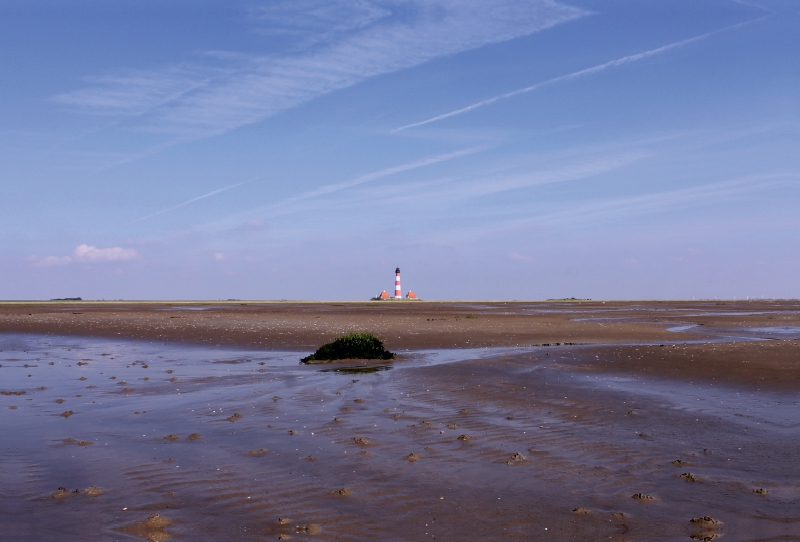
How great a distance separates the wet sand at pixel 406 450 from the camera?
261 inches

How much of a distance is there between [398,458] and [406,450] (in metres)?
0.44

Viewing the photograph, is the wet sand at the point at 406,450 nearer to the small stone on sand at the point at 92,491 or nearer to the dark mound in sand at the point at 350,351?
the small stone on sand at the point at 92,491

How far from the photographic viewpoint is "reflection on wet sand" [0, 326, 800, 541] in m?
6.59

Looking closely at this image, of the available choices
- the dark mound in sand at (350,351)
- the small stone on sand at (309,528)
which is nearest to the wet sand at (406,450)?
Result: the small stone on sand at (309,528)

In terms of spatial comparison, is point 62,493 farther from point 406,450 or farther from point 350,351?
point 350,351

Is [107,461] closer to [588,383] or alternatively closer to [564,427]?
[564,427]

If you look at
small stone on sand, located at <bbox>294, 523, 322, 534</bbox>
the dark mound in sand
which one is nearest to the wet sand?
small stone on sand, located at <bbox>294, 523, 322, 534</bbox>

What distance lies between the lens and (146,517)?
6707 mm

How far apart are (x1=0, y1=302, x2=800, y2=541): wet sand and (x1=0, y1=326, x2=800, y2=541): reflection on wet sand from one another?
0.03 metres

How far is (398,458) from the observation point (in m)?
8.92

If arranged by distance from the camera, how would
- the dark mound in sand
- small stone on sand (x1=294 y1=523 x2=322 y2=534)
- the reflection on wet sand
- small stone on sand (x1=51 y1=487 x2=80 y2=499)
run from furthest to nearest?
1. the dark mound in sand
2. small stone on sand (x1=51 y1=487 x2=80 y2=499)
3. the reflection on wet sand
4. small stone on sand (x1=294 y1=523 x2=322 y2=534)

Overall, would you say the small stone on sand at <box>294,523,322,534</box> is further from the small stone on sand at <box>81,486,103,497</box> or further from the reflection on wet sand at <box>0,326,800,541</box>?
the small stone on sand at <box>81,486,103,497</box>

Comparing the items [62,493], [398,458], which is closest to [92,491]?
[62,493]

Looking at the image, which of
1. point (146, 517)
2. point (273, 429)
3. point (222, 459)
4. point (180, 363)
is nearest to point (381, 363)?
point (180, 363)
